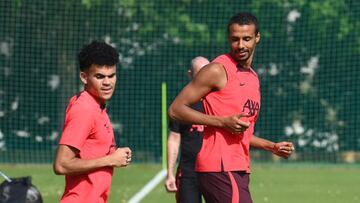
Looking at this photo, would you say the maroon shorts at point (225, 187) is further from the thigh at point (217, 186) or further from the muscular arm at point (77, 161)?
the muscular arm at point (77, 161)

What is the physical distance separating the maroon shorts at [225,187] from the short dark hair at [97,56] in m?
1.14

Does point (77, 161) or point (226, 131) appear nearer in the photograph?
point (77, 161)

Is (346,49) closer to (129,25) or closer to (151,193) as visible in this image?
(129,25)

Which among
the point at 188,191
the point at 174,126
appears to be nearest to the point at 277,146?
the point at 188,191

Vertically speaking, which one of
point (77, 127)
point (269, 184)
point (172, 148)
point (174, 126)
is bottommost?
point (269, 184)

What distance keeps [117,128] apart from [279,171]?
6.11m

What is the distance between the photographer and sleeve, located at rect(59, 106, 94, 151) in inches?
239

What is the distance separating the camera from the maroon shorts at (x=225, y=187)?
6.85 meters

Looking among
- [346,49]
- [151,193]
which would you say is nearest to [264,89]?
[346,49]

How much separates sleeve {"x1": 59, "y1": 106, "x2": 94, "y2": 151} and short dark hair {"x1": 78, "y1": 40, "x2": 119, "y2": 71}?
0.38m

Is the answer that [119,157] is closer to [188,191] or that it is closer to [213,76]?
[213,76]

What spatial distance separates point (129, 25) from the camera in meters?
27.7

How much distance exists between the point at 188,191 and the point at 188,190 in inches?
0.4

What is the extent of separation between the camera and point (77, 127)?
6.08 meters
